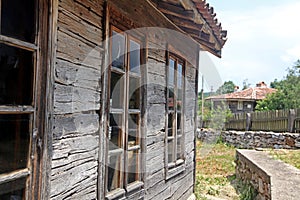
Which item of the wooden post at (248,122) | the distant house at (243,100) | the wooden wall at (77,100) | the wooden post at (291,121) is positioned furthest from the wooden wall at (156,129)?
the distant house at (243,100)

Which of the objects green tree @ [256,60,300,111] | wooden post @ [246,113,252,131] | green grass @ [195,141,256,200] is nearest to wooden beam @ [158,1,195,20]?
green grass @ [195,141,256,200]

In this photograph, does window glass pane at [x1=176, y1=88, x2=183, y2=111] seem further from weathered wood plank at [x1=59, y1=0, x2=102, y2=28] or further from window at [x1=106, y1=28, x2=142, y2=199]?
weathered wood plank at [x1=59, y1=0, x2=102, y2=28]

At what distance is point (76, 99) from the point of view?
2.33m

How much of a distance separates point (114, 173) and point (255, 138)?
11911 mm

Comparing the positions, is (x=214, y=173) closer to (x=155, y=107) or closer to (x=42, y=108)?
(x=155, y=107)

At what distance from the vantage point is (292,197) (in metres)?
3.50

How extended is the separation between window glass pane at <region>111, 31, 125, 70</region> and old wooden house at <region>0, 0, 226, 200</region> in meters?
0.02

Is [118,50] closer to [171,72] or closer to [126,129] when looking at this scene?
[126,129]

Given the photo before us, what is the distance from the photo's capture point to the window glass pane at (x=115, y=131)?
9.59 ft

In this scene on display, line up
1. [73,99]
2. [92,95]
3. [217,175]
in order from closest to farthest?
[73,99] → [92,95] → [217,175]

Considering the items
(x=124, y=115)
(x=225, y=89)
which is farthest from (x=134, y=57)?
(x=225, y=89)

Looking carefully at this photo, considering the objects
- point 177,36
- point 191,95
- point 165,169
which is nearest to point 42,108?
point 165,169

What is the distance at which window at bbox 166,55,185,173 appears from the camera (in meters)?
4.59

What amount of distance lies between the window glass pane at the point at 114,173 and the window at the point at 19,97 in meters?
1.05
